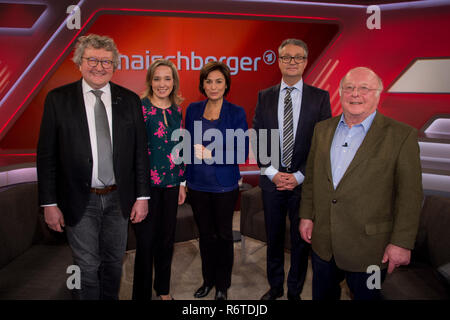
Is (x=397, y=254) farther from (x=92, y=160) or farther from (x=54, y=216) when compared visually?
(x=54, y=216)

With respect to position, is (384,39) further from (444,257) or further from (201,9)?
(444,257)

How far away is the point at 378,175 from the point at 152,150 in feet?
4.84

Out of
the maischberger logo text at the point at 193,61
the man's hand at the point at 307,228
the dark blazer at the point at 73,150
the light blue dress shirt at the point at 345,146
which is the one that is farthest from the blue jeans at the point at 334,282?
the maischberger logo text at the point at 193,61

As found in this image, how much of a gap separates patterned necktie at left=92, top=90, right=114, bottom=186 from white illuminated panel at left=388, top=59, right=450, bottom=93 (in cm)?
445

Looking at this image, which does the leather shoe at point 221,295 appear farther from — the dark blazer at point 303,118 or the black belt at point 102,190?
the black belt at point 102,190

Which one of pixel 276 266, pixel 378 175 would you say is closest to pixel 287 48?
pixel 378 175

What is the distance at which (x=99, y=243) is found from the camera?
2.19 meters

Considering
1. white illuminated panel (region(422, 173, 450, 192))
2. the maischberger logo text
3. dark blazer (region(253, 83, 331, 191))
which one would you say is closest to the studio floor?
dark blazer (region(253, 83, 331, 191))

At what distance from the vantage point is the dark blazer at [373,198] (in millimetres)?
1679

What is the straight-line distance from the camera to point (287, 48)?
8.18ft

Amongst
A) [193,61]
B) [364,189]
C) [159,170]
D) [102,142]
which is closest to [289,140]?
[364,189]

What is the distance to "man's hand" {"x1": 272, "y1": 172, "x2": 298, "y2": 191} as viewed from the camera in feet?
8.14

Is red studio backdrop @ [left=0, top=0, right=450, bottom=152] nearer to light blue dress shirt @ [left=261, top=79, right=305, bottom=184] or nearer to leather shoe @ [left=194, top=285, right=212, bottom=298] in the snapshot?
light blue dress shirt @ [left=261, top=79, right=305, bottom=184]

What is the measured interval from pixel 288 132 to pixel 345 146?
73 cm
